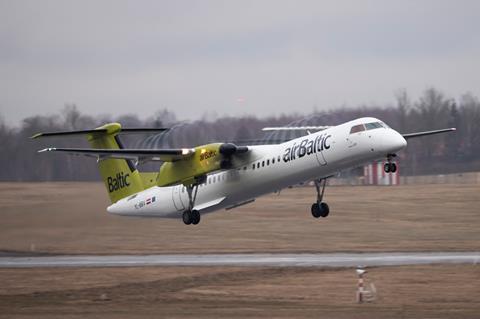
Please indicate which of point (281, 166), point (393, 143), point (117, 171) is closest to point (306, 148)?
point (281, 166)

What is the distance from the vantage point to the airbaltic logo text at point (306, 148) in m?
34.7

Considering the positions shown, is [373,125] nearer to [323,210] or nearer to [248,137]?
[323,210]

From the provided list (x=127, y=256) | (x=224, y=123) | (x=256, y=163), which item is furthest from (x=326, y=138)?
(x=224, y=123)

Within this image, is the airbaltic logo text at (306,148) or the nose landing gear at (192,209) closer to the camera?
the airbaltic logo text at (306,148)

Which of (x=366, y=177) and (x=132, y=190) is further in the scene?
(x=366, y=177)

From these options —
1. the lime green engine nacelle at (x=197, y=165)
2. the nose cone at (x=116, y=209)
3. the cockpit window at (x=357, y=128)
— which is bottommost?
the nose cone at (x=116, y=209)

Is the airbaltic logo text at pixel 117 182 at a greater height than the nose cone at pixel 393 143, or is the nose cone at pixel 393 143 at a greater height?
the nose cone at pixel 393 143

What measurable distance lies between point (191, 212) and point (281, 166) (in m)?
5.14

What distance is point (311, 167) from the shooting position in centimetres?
3497

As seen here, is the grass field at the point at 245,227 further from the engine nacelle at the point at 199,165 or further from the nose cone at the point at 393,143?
the nose cone at the point at 393,143

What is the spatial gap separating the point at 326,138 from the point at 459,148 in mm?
69145

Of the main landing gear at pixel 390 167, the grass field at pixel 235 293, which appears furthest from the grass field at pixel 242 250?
the main landing gear at pixel 390 167

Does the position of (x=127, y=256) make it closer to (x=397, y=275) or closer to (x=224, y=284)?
(x=224, y=284)

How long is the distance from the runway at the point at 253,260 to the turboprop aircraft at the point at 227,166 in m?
4.62
